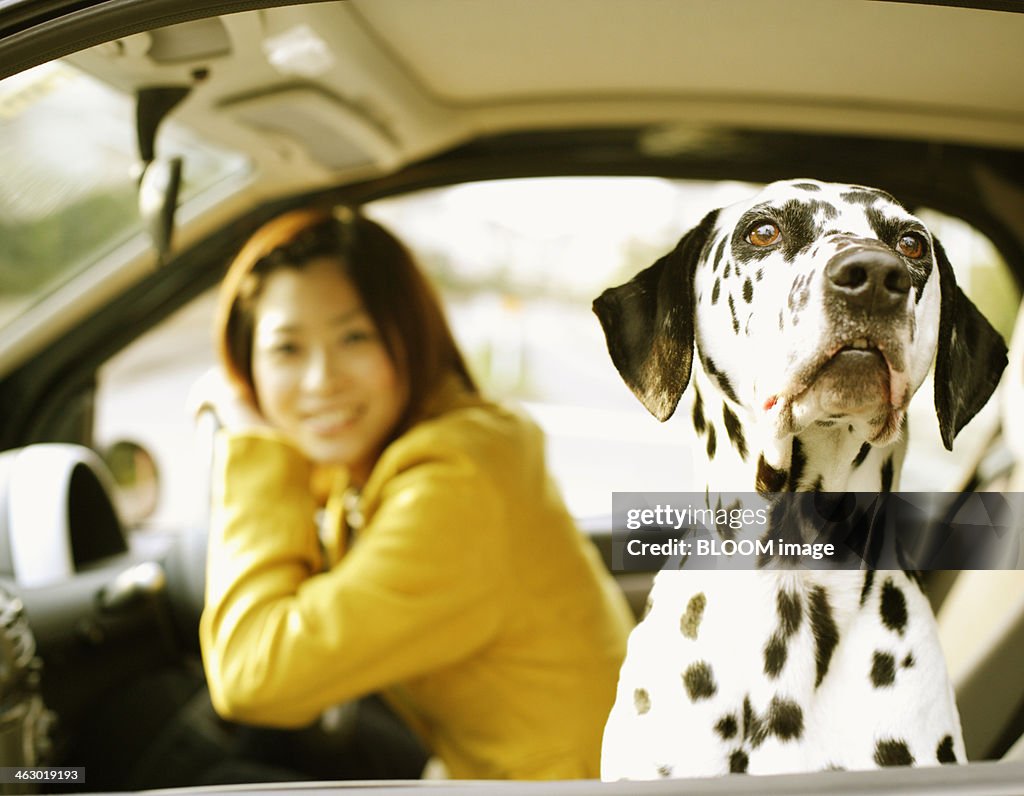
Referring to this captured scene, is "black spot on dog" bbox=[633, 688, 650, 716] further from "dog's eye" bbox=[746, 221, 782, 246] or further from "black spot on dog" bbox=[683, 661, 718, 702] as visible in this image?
"dog's eye" bbox=[746, 221, 782, 246]

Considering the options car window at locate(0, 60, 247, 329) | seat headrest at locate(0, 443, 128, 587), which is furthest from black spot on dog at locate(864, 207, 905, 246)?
seat headrest at locate(0, 443, 128, 587)

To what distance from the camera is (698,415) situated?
1.14 meters

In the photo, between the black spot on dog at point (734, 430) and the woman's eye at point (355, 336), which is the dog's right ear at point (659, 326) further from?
the woman's eye at point (355, 336)

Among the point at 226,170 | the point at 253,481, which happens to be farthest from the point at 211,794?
the point at 226,170

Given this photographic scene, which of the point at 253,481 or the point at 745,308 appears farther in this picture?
the point at 253,481

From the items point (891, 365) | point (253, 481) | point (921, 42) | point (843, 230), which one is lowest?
point (253, 481)

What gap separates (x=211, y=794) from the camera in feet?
3.81

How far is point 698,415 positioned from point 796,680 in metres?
0.34

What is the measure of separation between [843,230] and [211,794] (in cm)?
105

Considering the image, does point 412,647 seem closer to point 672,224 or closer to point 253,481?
point 253,481

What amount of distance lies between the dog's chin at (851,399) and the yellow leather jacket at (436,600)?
50 cm

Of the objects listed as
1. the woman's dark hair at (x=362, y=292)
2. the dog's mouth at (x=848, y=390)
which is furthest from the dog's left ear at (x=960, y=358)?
the woman's dark hair at (x=362, y=292)

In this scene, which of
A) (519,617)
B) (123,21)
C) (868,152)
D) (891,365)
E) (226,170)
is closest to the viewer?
(891,365)

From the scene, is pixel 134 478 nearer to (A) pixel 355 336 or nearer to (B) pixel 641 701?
(A) pixel 355 336
